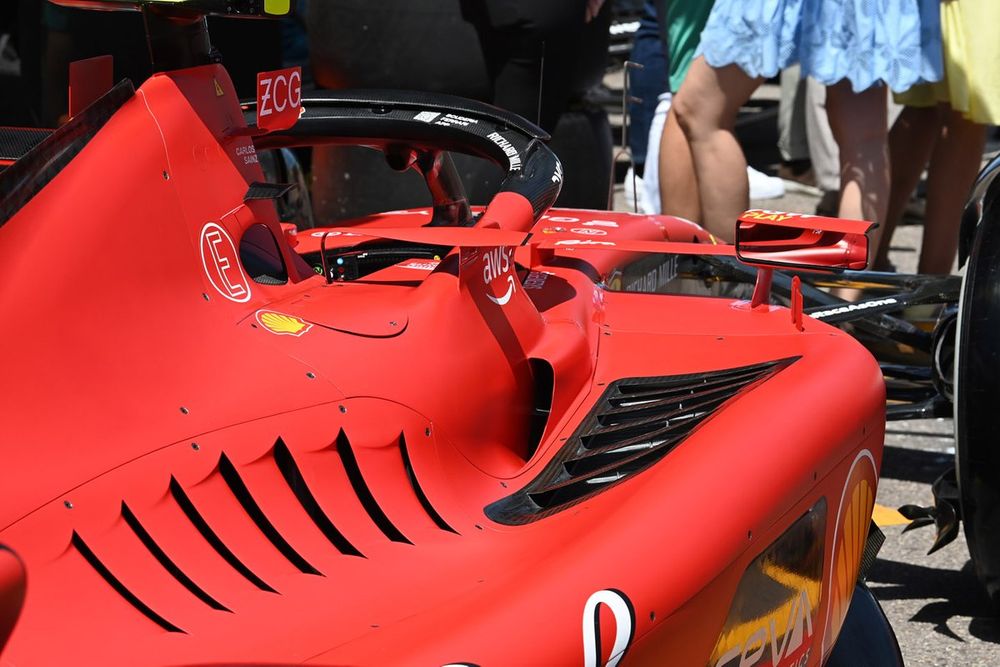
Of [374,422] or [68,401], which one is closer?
[68,401]

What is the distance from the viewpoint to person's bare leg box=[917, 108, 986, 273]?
4.30 metres

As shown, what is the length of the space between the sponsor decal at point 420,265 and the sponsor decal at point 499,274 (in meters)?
0.14

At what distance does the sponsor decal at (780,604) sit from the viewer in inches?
66.9

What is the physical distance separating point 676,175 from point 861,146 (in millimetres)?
520

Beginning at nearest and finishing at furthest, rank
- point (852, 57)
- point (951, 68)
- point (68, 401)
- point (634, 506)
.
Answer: point (68, 401), point (634, 506), point (852, 57), point (951, 68)

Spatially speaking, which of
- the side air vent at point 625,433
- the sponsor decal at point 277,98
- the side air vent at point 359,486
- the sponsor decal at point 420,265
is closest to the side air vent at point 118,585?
A: the side air vent at point 359,486

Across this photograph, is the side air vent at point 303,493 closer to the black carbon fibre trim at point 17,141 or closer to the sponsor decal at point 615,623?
the sponsor decal at point 615,623

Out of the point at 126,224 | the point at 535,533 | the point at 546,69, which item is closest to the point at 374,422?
the point at 535,533

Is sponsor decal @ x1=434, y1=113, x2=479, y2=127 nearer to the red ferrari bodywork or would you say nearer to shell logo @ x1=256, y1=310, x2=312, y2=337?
the red ferrari bodywork

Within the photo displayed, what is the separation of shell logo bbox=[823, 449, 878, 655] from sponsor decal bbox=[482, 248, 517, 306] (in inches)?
22.5

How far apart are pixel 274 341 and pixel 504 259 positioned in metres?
0.51

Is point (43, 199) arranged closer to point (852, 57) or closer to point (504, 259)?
point (504, 259)

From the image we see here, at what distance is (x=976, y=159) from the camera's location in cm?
433

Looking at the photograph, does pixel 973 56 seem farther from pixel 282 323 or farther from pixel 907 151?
pixel 282 323
